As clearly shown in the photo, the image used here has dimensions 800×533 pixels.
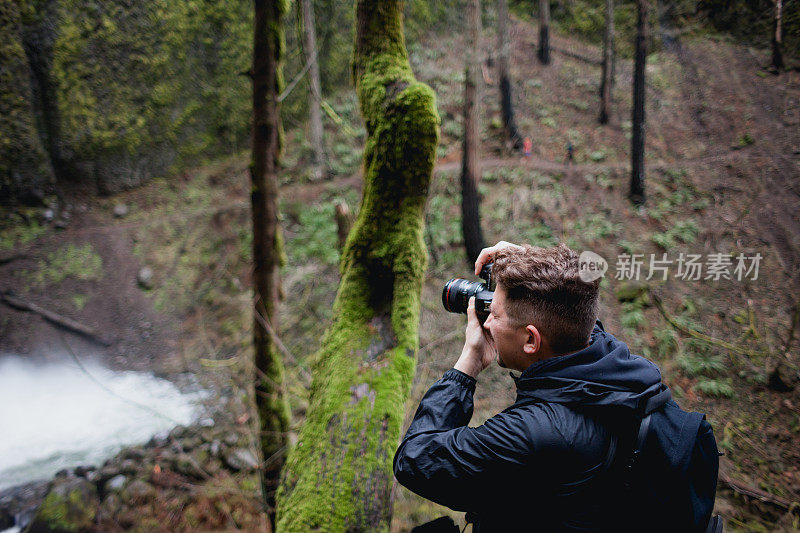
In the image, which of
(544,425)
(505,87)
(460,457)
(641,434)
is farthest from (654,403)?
(505,87)

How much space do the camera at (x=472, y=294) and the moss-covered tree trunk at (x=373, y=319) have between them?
632mm

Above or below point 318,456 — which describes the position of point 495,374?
below

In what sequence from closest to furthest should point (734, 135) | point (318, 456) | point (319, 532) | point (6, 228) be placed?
1. point (319, 532)
2. point (318, 456)
3. point (6, 228)
4. point (734, 135)

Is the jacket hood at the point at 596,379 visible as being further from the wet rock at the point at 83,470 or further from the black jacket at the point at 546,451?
the wet rock at the point at 83,470

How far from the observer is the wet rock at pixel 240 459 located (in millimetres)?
6969

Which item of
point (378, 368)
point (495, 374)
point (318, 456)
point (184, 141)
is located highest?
point (184, 141)

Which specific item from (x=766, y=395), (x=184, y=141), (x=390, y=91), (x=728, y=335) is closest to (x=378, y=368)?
(x=390, y=91)

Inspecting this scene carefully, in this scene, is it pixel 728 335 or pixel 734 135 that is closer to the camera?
pixel 728 335

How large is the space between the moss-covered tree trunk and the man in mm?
710

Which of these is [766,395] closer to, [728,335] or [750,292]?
[728,335]

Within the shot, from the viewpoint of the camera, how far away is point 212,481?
660cm

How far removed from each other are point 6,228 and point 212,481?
9.75 meters

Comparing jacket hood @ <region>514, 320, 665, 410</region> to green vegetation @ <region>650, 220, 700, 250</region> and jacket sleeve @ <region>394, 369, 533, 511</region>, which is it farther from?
green vegetation @ <region>650, 220, 700, 250</region>

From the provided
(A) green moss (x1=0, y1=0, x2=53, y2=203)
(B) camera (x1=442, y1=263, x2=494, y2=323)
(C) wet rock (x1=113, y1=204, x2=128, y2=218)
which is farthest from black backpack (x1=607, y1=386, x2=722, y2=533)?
(A) green moss (x1=0, y1=0, x2=53, y2=203)
